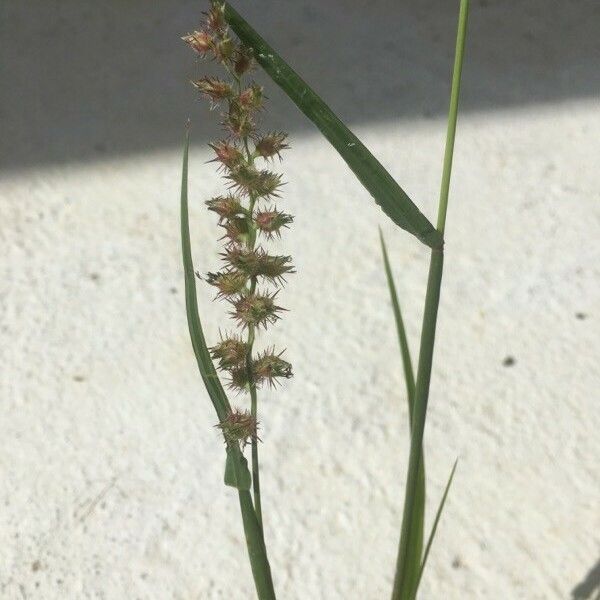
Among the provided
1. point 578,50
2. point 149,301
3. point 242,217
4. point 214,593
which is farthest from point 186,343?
point 578,50

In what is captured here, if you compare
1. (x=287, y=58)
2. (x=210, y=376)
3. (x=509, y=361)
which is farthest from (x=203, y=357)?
(x=287, y=58)

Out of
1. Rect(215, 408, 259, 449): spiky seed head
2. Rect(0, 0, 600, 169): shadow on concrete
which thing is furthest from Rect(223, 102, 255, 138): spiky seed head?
Rect(0, 0, 600, 169): shadow on concrete

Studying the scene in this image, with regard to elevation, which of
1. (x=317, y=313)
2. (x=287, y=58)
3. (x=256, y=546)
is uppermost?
(x=287, y=58)

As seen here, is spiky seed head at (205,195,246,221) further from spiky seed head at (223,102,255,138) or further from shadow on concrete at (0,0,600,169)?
shadow on concrete at (0,0,600,169)

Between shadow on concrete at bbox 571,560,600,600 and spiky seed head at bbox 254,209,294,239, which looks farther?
shadow on concrete at bbox 571,560,600,600

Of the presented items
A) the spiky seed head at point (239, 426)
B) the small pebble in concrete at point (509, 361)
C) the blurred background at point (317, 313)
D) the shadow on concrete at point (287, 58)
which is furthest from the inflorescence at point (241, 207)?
the shadow on concrete at point (287, 58)

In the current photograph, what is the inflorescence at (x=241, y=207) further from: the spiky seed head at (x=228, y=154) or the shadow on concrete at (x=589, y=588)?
the shadow on concrete at (x=589, y=588)

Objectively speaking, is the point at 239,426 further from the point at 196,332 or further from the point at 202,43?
the point at 202,43
